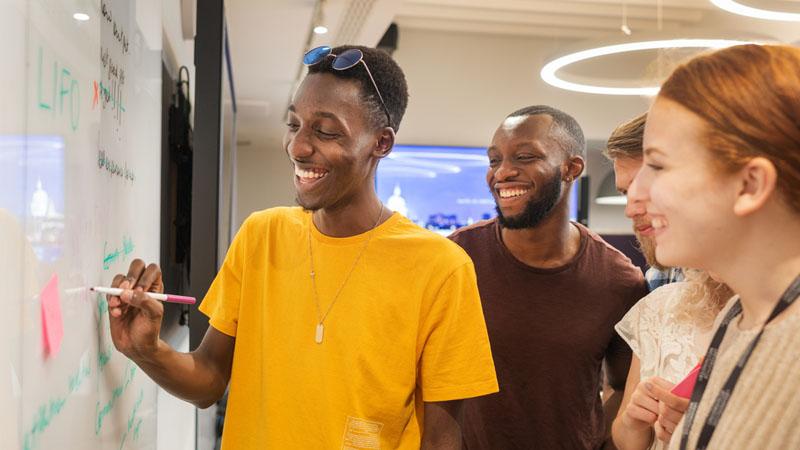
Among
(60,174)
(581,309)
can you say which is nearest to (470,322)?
(581,309)

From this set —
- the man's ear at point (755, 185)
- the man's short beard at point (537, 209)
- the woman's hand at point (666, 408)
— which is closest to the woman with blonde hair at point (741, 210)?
the man's ear at point (755, 185)

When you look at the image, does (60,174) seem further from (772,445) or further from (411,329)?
(772,445)

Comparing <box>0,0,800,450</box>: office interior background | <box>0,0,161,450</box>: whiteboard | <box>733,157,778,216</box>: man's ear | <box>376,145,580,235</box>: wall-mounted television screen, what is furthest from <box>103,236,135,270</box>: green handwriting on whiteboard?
<box>376,145,580,235</box>: wall-mounted television screen

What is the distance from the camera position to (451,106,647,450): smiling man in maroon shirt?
5.90ft

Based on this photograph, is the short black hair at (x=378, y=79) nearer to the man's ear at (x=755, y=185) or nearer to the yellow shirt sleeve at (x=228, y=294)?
the yellow shirt sleeve at (x=228, y=294)

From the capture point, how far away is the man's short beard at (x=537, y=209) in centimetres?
194

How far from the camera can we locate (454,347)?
135 cm

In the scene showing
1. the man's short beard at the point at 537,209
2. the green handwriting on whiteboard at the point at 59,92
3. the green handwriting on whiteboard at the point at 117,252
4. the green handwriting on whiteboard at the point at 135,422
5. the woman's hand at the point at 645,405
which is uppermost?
the green handwriting on whiteboard at the point at 59,92

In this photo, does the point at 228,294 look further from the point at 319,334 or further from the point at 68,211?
the point at 68,211

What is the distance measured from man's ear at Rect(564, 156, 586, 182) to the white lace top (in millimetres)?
702

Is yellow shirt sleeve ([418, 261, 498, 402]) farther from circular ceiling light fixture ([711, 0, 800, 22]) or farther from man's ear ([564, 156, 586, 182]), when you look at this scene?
circular ceiling light fixture ([711, 0, 800, 22])

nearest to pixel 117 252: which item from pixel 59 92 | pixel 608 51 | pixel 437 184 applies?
pixel 59 92

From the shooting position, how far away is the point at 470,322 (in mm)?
1359

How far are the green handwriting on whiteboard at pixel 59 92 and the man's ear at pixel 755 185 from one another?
0.77 metres
